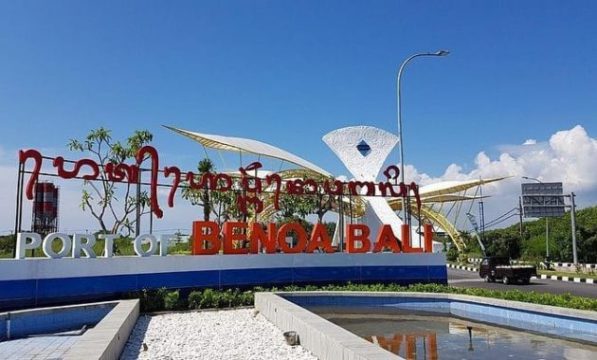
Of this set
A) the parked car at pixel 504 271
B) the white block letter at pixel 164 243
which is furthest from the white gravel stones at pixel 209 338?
the parked car at pixel 504 271

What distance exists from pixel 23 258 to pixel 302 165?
26134 millimetres

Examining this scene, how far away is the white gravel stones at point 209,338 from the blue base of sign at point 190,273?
2645 mm

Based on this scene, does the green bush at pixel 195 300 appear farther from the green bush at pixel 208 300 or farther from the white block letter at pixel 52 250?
the white block letter at pixel 52 250

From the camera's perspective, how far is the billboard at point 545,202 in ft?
124

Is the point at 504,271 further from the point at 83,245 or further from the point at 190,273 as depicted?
the point at 83,245

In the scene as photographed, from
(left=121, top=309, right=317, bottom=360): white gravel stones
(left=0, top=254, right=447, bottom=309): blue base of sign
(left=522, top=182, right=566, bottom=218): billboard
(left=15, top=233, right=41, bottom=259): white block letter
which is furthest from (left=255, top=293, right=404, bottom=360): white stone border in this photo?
(left=522, top=182, right=566, bottom=218): billboard

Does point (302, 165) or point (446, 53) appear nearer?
point (446, 53)

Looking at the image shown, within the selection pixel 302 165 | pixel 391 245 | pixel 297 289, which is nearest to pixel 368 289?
pixel 297 289

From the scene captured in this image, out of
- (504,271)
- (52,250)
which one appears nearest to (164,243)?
(52,250)

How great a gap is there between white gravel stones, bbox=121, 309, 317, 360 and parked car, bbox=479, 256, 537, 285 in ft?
53.9

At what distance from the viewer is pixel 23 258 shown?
14594 mm

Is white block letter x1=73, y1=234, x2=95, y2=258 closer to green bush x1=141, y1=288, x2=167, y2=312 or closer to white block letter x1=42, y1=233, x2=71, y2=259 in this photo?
white block letter x1=42, y1=233, x2=71, y2=259

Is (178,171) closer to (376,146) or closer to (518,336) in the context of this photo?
(518,336)

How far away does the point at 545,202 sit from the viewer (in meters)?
38.0
